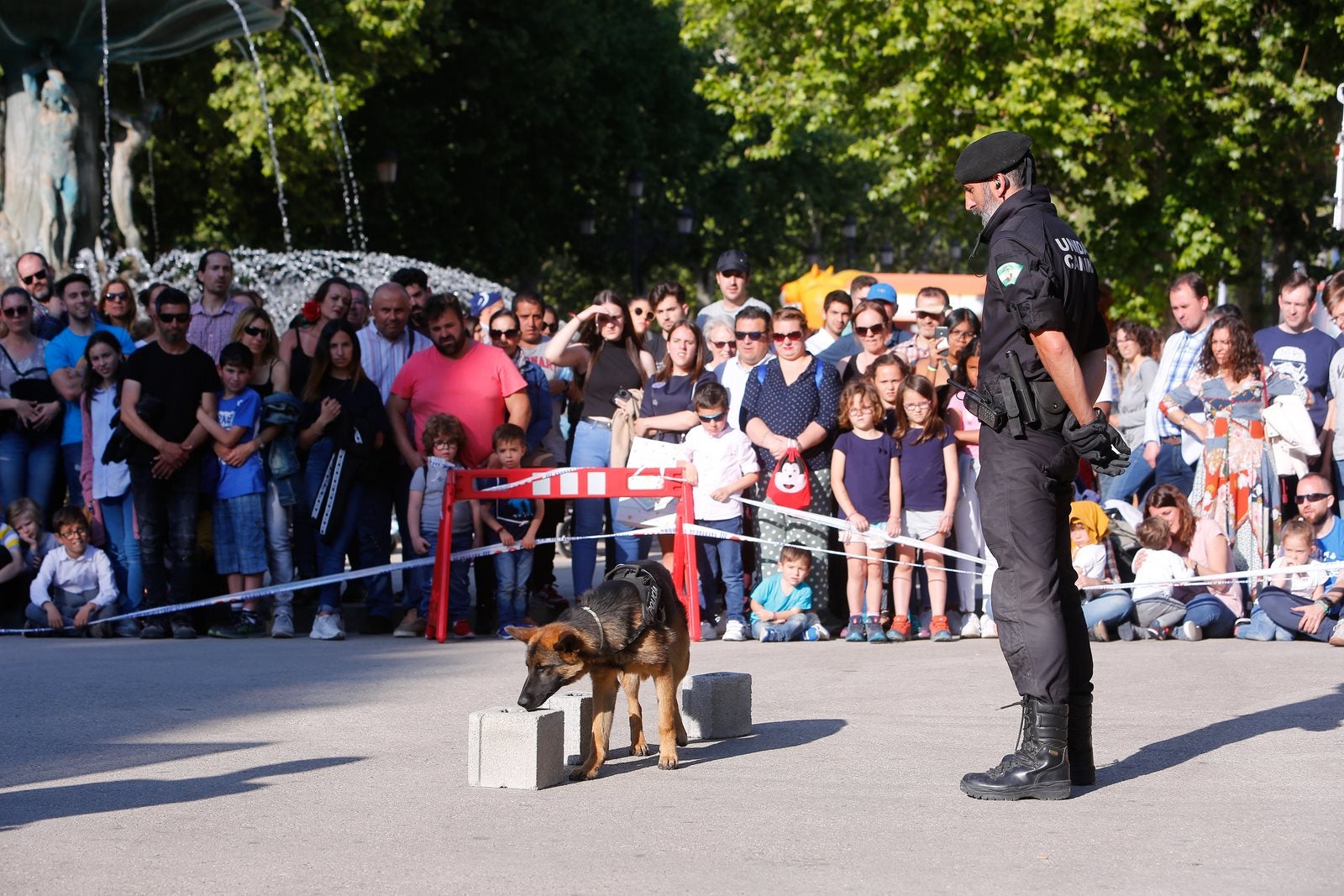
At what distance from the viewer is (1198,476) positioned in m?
11.7

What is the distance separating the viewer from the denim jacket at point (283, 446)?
1145cm

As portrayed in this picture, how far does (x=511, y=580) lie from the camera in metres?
11.5

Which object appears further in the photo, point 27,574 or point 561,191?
point 561,191

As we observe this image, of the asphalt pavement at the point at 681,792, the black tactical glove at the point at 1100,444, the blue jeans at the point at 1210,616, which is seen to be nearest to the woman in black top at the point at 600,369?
the asphalt pavement at the point at 681,792

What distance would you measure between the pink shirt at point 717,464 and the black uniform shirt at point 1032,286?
16.3ft

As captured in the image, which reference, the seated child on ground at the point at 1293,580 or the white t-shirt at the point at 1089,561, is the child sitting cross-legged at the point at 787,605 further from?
the seated child on ground at the point at 1293,580

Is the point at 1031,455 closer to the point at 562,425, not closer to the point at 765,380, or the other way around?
the point at 765,380

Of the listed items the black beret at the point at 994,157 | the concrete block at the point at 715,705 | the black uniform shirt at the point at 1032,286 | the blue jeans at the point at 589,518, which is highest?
the black beret at the point at 994,157

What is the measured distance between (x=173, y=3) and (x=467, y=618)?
28.8 feet

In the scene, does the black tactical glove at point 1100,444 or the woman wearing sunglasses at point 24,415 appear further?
the woman wearing sunglasses at point 24,415

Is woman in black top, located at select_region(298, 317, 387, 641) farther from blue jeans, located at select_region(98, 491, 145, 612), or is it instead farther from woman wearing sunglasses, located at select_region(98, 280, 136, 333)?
woman wearing sunglasses, located at select_region(98, 280, 136, 333)

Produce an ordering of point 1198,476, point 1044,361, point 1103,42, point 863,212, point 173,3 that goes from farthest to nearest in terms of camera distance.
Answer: point 863,212 → point 1103,42 → point 173,3 → point 1198,476 → point 1044,361

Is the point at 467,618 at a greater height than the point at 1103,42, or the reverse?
the point at 1103,42

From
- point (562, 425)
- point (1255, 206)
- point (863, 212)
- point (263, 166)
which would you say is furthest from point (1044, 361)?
point (863, 212)
